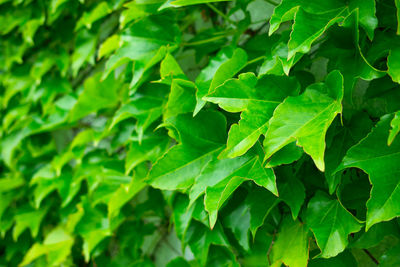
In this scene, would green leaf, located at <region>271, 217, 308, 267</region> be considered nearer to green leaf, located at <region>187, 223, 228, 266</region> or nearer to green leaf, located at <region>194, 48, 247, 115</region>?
green leaf, located at <region>187, 223, 228, 266</region>

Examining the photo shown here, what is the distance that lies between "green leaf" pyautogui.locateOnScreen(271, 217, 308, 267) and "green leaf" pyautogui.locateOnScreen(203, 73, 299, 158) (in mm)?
242

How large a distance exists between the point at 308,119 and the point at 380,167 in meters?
0.13

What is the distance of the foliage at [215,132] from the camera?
0.63 metres

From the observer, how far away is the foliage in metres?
0.63

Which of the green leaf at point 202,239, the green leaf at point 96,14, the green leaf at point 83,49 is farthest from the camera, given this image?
the green leaf at point 83,49

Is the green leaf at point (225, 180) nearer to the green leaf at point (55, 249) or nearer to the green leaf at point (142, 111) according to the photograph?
the green leaf at point (142, 111)

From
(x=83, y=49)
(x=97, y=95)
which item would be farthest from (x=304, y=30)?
(x=83, y=49)

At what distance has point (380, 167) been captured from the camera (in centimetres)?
59

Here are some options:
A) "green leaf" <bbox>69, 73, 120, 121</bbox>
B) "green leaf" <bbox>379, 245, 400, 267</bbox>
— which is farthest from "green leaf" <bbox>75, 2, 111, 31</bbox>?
"green leaf" <bbox>379, 245, 400, 267</bbox>

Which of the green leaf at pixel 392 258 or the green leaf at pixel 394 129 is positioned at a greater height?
the green leaf at pixel 394 129

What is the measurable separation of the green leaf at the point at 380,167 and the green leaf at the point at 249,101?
15 centimetres

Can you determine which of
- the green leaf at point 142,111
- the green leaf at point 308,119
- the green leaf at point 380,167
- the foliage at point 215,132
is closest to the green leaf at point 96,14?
the foliage at point 215,132

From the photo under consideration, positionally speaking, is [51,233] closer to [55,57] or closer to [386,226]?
[55,57]

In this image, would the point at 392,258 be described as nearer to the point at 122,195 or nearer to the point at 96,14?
the point at 122,195
